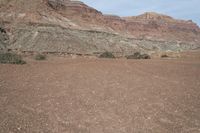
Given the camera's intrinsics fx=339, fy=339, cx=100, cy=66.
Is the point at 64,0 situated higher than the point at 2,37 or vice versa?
the point at 64,0

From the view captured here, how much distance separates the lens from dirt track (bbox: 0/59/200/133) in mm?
7004

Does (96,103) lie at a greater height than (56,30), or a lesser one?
lesser

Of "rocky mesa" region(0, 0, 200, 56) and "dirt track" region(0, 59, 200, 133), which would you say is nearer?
"dirt track" region(0, 59, 200, 133)

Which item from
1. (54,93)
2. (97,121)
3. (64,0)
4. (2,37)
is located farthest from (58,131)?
(64,0)

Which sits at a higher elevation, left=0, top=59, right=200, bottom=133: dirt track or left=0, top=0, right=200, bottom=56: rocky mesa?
left=0, top=0, right=200, bottom=56: rocky mesa

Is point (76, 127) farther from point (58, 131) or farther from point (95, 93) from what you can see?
point (95, 93)

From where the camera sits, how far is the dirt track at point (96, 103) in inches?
276

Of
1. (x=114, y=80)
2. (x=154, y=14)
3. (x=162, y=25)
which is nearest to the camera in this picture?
(x=114, y=80)

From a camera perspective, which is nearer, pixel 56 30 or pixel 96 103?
pixel 96 103

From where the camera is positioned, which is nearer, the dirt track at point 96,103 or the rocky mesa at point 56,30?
the dirt track at point 96,103

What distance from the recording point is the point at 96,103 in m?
8.65

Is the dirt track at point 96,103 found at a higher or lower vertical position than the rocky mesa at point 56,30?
lower

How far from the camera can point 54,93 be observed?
9.46m

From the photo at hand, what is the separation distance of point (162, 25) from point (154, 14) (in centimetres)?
2295
